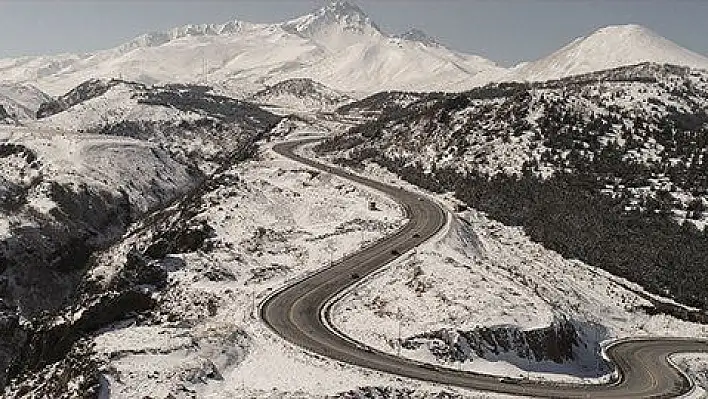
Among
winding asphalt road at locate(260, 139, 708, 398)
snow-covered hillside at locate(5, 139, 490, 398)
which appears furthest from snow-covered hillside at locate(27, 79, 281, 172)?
winding asphalt road at locate(260, 139, 708, 398)

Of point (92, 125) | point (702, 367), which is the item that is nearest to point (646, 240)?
point (702, 367)

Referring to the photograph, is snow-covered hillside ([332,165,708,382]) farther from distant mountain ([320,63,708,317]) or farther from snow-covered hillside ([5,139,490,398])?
distant mountain ([320,63,708,317])

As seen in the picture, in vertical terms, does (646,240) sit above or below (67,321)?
above

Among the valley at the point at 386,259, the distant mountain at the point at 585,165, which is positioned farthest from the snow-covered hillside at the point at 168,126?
the distant mountain at the point at 585,165

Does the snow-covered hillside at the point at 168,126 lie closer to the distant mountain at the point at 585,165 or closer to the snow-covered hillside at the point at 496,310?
the distant mountain at the point at 585,165

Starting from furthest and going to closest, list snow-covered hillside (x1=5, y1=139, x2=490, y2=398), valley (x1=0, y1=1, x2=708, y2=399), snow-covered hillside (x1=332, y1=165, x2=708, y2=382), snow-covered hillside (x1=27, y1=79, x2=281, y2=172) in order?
1. snow-covered hillside (x1=27, y1=79, x2=281, y2=172)
2. snow-covered hillside (x1=332, y1=165, x2=708, y2=382)
3. valley (x1=0, y1=1, x2=708, y2=399)
4. snow-covered hillside (x1=5, y1=139, x2=490, y2=398)

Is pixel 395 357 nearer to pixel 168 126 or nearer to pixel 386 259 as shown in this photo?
pixel 386 259

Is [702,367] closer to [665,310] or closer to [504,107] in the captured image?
[665,310]

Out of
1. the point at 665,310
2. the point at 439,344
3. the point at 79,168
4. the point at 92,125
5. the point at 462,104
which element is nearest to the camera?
the point at 439,344
